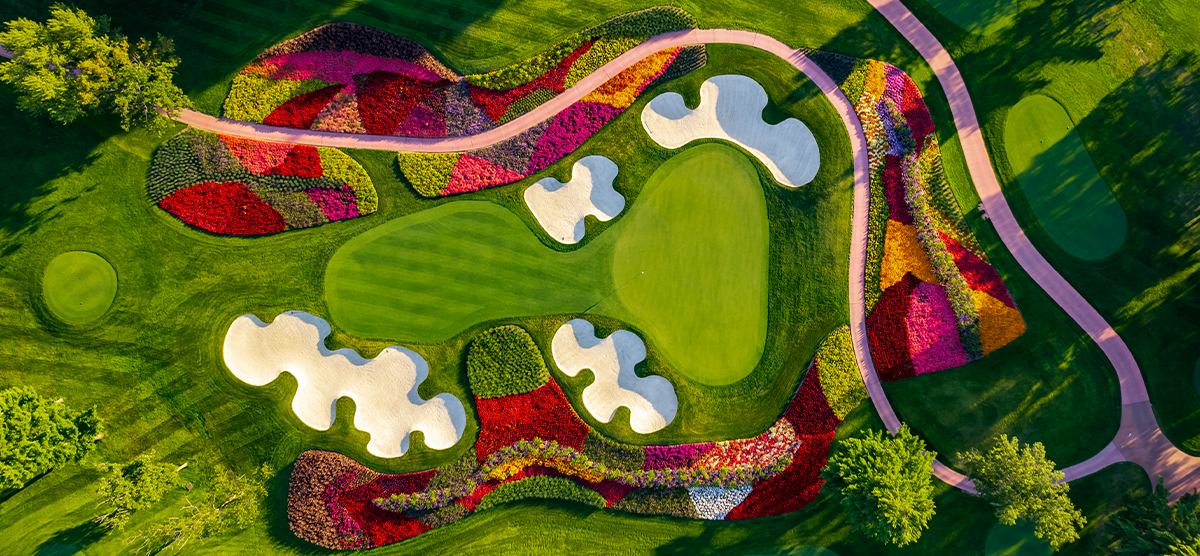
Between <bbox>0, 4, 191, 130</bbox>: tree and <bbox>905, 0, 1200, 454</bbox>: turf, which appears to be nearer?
<bbox>0, 4, 191, 130</bbox>: tree

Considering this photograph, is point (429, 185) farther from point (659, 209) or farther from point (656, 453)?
point (656, 453)

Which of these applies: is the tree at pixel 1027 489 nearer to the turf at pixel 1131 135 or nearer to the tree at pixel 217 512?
the turf at pixel 1131 135

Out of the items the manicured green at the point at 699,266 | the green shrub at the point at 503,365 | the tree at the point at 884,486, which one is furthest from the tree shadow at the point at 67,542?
the tree at the point at 884,486

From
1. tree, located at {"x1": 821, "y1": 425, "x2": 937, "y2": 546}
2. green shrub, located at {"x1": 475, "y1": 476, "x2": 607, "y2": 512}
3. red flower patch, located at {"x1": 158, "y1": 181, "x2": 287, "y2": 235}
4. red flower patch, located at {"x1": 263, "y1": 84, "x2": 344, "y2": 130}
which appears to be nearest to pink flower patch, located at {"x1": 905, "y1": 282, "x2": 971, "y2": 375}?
tree, located at {"x1": 821, "y1": 425, "x2": 937, "y2": 546}

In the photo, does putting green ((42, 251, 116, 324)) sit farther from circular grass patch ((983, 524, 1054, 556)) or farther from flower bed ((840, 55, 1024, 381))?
circular grass patch ((983, 524, 1054, 556))

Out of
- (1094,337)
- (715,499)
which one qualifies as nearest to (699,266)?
(715,499)

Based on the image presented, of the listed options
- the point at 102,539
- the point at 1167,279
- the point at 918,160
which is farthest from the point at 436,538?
the point at 1167,279
